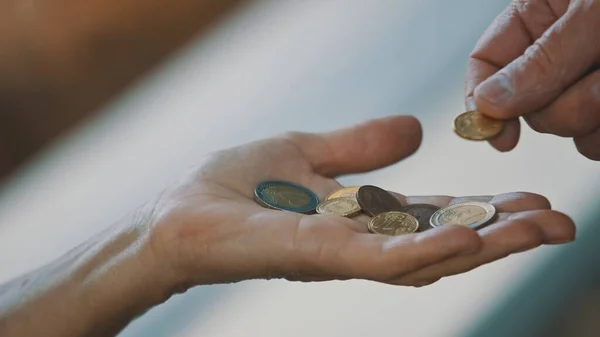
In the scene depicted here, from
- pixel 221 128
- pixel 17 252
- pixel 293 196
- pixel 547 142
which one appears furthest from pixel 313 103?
pixel 293 196

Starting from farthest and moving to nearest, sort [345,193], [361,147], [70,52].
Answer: [70,52] < [361,147] < [345,193]

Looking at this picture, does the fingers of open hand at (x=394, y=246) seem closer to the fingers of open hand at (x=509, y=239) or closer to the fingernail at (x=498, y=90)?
the fingers of open hand at (x=509, y=239)

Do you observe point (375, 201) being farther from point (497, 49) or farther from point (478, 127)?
point (497, 49)

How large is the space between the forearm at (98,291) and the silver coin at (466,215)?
1.38 feet

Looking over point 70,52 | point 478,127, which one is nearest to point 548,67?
point 478,127

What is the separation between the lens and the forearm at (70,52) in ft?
7.72

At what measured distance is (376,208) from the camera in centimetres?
126

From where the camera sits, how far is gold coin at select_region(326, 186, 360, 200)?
132cm

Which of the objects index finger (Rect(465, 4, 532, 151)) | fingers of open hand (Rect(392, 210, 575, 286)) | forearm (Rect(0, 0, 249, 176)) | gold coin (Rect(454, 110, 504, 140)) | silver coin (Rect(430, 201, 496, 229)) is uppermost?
forearm (Rect(0, 0, 249, 176))

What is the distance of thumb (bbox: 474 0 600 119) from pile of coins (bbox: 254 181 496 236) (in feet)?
0.58

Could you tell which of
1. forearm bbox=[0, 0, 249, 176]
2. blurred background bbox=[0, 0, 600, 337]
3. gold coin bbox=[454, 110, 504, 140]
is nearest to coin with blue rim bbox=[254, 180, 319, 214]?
gold coin bbox=[454, 110, 504, 140]

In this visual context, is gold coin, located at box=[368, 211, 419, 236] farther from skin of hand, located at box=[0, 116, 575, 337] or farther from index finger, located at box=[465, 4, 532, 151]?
index finger, located at box=[465, 4, 532, 151]

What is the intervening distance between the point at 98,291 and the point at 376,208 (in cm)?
47

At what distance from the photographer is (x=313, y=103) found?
2.50m
